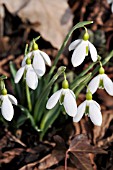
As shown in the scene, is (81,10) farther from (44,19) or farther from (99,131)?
(99,131)

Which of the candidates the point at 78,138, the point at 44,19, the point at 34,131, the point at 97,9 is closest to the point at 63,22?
the point at 44,19

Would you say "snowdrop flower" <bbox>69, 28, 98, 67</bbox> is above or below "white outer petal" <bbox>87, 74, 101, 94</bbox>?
above

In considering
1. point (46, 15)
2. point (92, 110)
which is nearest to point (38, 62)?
point (92, 110)

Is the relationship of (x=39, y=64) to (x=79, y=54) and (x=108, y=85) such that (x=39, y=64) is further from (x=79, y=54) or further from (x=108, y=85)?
(x=108, y=85)

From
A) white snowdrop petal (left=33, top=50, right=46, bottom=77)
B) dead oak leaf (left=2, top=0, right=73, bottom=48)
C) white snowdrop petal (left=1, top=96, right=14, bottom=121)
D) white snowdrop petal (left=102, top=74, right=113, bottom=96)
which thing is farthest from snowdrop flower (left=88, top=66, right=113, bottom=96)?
dead oak leaf (left=2, top=0, right=73, bottom=48)

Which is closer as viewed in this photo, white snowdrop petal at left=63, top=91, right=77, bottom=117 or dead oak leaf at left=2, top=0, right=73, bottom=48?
white snowdrop petal at left=63, top=91, right=77, bottom=117

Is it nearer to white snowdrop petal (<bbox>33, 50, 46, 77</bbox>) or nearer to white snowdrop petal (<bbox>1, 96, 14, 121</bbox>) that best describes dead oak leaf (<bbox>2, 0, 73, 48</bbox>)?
white snowdrop petal (<bbox>33, 50, 46, 77</bbox>)
